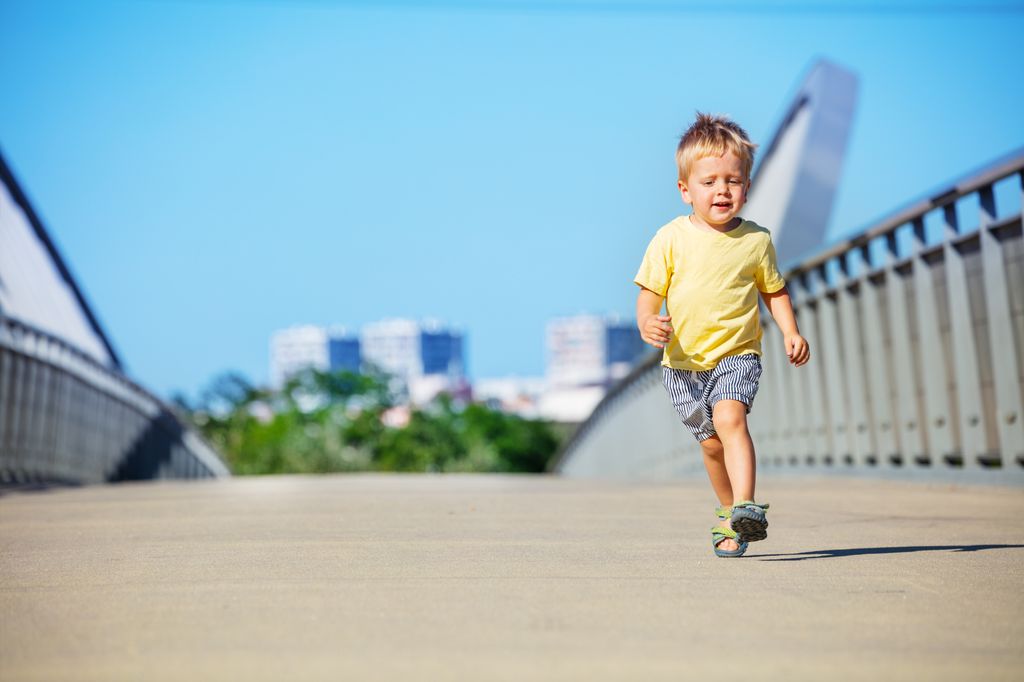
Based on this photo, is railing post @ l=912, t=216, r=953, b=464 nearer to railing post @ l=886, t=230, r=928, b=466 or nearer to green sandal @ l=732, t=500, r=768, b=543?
railing post @ l=886, t=230, r=928, b=466

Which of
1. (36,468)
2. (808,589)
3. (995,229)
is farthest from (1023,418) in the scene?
(36,468)

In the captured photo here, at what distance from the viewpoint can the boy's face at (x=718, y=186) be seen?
545 cm

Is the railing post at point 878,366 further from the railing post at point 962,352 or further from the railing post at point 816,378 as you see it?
the railing post at point 816,378

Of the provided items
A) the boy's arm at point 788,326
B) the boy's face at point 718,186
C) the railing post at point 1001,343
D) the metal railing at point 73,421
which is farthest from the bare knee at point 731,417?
the metal railing at point 73,421

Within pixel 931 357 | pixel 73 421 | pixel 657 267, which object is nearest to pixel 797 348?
pixel 657 267

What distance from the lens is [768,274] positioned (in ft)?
18.4

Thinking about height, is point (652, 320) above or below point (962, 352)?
below

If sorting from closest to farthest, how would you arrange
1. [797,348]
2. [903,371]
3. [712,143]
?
[797,348]
[712,143]
[903,371]

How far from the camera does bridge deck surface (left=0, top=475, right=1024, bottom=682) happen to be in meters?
3.22

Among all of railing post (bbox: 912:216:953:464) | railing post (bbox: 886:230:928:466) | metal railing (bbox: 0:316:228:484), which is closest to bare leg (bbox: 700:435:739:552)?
railing post (bbox: 912:216:953:464)

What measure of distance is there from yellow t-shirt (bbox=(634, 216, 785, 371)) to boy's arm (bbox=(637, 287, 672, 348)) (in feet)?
0.15

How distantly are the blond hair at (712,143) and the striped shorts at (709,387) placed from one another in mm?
648

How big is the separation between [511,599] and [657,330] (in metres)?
1.40

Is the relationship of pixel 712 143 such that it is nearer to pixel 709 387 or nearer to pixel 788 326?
pixel 788 326
